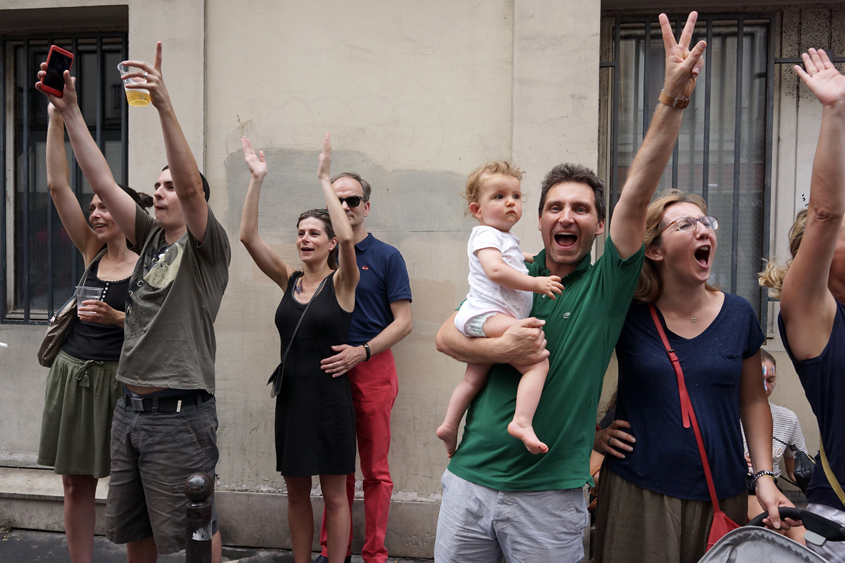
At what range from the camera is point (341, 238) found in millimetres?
3281

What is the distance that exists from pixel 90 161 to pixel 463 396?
7.07 feet

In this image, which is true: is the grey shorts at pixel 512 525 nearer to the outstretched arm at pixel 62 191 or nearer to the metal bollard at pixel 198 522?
the metal bollard at pixel 198 522

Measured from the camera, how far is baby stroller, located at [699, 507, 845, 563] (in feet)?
4.96

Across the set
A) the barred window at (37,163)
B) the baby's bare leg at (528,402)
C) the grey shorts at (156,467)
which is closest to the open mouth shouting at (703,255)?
the baby's bare leg at (528,402)

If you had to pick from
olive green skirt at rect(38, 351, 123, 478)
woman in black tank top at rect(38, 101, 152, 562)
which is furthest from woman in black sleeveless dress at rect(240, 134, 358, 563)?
olive green skirt at rect(38, 351, 123, 478)

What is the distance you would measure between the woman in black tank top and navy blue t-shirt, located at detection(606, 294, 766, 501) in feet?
8.74

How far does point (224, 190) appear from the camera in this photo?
4.45m

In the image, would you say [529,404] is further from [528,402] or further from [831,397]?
[831,397]

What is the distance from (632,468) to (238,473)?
309cm

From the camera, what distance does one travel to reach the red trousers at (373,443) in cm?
389

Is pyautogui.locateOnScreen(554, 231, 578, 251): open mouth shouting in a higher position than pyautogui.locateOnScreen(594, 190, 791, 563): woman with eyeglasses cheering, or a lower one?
higher

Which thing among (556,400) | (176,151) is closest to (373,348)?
(176,151)

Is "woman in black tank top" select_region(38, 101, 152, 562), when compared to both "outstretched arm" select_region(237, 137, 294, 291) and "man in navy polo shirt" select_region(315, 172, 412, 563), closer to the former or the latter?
"outstretched arm" select_region(237, 137, 294, 291)

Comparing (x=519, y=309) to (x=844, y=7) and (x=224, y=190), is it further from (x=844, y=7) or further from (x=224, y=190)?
(x=844, y=7)
